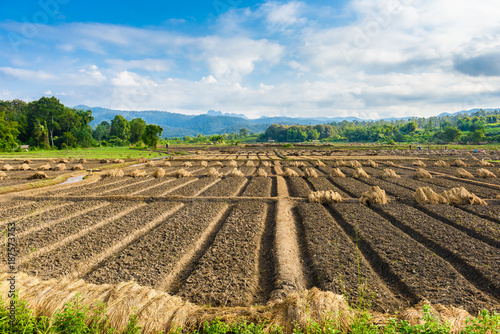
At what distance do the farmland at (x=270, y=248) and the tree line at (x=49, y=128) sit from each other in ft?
203

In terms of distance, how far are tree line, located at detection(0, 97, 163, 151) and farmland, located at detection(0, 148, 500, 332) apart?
62.0m

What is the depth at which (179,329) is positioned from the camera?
175 inches

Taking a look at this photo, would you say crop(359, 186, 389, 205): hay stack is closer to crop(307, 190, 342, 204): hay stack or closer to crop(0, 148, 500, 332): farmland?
crop(0, 148, 500, 332): farmland

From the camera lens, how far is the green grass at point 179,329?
3945 mm

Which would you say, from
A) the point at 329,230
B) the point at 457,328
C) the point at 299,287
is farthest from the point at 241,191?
the point at 457,328

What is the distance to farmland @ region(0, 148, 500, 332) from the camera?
6289 mm

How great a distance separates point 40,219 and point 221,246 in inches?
382

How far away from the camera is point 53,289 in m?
5.20

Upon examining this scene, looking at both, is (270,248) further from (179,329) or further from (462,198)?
(462,198)

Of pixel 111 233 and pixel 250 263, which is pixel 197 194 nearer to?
pixel 111 233

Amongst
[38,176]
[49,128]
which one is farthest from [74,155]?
[49,128]

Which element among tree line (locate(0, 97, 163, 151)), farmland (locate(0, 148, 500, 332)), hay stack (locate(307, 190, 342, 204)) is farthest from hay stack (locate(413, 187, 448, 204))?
tree line (locate(0, 97, 163, 151))

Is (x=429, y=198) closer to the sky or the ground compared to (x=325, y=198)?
closer to the sky

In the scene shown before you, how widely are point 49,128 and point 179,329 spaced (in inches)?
3918
